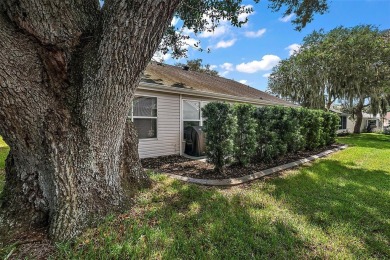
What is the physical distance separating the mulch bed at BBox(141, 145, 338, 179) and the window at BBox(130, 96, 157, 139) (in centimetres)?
97

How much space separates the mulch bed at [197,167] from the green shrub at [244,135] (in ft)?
1.27

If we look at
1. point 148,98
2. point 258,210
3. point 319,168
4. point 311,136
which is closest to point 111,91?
point 258,210

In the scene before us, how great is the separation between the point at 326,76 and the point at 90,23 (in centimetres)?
2379

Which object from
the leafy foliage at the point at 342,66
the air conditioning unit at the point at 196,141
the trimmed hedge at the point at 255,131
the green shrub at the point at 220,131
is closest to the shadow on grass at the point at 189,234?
the green shrub at the point at 220,131

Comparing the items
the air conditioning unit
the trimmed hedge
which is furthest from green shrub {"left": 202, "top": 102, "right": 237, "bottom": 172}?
the air conditioning unit

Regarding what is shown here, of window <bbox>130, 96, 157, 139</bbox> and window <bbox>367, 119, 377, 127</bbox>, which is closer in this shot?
window <bbox>130, 96, 157, 139</bbox>

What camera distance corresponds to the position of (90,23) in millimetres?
2547

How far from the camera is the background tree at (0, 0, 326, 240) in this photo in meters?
2.20

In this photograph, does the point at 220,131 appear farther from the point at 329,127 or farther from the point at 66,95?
the point at 329,127

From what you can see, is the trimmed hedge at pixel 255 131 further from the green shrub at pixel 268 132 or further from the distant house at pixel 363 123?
the distant house at pixel 363 123

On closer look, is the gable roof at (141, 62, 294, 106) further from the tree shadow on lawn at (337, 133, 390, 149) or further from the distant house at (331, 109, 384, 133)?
the distant house at (331, 109, 384, 133)

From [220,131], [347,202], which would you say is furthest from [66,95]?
[347,202]

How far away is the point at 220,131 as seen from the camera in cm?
548

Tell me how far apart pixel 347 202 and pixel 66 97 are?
5044 millimetres
